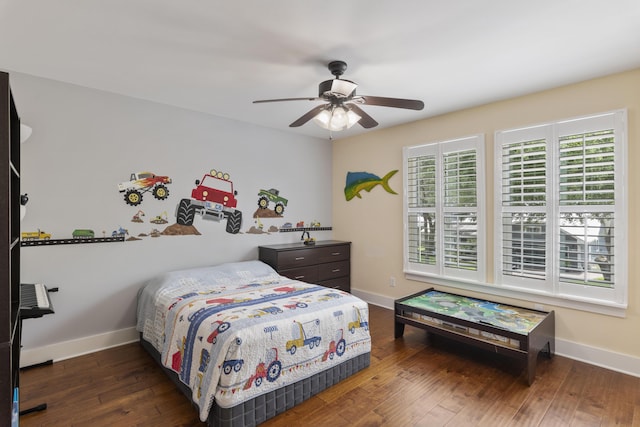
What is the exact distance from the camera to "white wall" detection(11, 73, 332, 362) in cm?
281

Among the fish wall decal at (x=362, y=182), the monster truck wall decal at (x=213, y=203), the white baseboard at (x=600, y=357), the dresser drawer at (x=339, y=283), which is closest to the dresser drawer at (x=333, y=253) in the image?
the dresser drawer at (x=339, y=283)

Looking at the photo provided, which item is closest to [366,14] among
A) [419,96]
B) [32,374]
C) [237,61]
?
[237,61]

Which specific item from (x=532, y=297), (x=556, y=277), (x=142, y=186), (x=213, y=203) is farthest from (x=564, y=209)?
(x=142, y=186)

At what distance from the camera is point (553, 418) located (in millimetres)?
2139

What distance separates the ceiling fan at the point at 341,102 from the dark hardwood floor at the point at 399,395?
2.11 m

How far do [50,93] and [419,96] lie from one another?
3384 millimetres

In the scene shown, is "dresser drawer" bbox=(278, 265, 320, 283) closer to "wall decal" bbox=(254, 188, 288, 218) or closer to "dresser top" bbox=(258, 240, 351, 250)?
"dresser top" bbox=(258, 240, 351, 250)

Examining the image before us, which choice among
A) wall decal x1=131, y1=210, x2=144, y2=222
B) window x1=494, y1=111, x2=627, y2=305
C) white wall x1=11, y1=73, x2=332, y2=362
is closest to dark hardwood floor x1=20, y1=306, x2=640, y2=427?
white wall x1=11, y1=73, x2=332, y2=362

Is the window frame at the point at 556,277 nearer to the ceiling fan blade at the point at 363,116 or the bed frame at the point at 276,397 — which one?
the ceiling fan blade at the point at 363,116

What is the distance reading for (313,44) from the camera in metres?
2.23

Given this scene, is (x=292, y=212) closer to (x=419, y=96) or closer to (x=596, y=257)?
(x=419, y=96)

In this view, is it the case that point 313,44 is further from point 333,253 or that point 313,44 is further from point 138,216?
point 333,253

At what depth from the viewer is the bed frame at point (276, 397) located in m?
1.98

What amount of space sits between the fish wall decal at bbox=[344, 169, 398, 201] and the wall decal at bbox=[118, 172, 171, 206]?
8.33 ft
